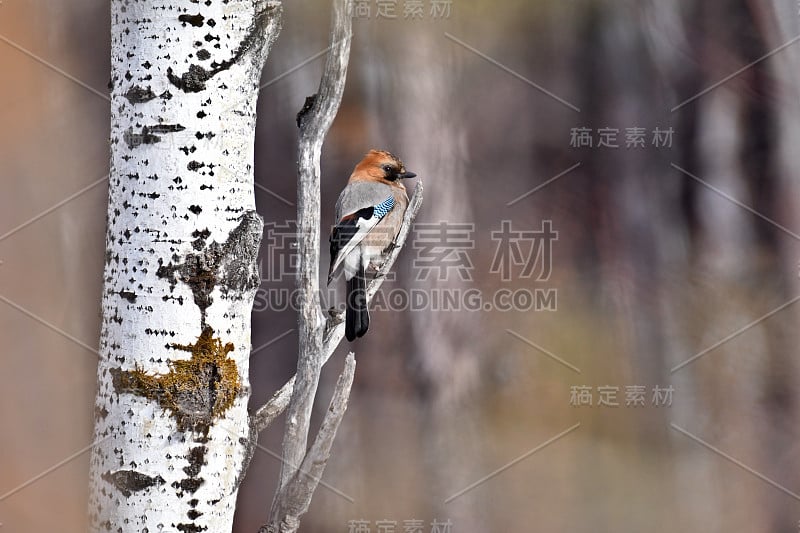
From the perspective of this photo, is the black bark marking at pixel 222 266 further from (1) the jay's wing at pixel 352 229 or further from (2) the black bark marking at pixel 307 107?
(1) the jay's wing at pixel 352 229

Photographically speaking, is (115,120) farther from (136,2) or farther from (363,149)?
(363,149)

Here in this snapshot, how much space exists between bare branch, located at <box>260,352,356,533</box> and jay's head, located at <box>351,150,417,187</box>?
1.90ft

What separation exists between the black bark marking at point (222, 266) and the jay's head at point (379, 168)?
67 cm

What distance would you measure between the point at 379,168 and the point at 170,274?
2.53 ft

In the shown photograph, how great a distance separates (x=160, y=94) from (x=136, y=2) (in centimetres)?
11

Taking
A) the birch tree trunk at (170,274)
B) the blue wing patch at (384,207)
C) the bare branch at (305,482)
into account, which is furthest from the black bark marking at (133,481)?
the blue wing patch at (384,207)

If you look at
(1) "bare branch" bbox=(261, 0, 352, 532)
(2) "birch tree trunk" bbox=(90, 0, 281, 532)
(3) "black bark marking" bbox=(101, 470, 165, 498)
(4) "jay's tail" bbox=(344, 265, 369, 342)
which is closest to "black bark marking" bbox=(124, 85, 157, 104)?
(2) "birch tree trunk" bbox=(90, 0, 281, 532)

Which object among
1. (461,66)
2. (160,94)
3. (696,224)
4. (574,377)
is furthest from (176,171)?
(696,224)

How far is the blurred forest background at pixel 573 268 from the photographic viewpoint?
5.74 ft

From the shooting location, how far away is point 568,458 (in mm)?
1888

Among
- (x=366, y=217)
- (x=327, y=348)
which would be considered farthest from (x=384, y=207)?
(x=327, y=348)

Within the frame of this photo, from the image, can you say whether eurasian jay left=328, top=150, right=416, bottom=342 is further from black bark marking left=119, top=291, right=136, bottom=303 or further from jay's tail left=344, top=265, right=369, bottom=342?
black bark marking left=119, top=291, right=136, bottom=303

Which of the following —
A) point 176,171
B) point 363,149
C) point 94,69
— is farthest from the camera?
point 363,149

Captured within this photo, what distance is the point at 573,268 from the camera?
73.4 inches
